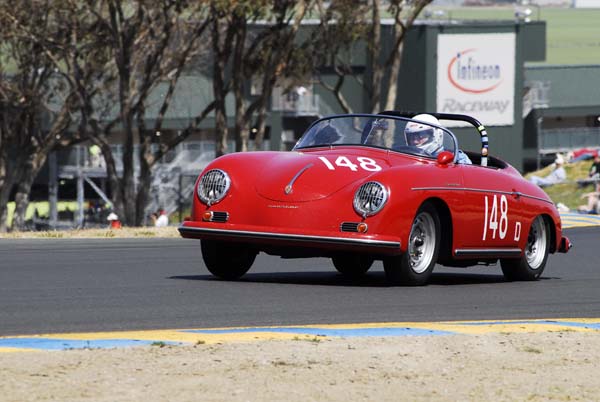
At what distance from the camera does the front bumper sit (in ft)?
35.9

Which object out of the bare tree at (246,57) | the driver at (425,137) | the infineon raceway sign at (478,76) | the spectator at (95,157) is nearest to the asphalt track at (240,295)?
the driver at (425,137)

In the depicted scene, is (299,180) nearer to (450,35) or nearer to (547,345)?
(547,345)

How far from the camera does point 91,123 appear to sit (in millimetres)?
35938

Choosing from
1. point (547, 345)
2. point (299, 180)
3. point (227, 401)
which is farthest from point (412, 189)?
point (227, 401)

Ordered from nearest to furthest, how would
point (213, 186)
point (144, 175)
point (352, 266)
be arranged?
point (213, 186) → point (352, 266) → point (144, 175)

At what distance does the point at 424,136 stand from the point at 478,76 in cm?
6028

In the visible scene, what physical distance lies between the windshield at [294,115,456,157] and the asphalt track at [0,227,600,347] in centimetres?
115

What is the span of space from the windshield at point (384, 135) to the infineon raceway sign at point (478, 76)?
191 ft

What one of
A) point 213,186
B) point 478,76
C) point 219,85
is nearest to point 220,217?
point 213,186

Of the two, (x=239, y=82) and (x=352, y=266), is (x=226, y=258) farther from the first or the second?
(x=239, y=82)

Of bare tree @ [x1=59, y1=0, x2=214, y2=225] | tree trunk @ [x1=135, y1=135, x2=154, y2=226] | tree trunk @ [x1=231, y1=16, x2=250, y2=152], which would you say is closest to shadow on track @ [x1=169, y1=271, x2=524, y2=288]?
bare tree @ [x1=59, y1=0, x2=214, y2=225]

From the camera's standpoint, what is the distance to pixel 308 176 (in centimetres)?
1117

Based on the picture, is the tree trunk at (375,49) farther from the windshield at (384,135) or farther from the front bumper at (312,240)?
the front bumper at (312,240)

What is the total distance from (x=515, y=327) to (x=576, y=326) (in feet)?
1.44
